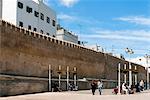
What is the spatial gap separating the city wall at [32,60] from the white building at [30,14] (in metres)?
7.74

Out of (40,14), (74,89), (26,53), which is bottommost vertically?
(74,89)

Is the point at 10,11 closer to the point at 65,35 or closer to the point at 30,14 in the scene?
the point at 30,14

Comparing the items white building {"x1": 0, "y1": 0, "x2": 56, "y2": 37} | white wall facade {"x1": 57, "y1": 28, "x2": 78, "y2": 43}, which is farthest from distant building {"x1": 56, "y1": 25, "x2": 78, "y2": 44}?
white building {"x1": 0, "y1": 0, "x2": 56, "y2": 37}

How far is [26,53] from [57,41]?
29.8 ft

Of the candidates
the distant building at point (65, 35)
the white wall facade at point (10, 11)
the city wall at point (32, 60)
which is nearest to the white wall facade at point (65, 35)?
the distant building at point (65, 35)

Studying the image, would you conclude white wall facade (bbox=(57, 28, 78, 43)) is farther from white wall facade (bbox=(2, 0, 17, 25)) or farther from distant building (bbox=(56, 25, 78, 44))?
white wall facade (bbox=(2, 0, 17, 25))

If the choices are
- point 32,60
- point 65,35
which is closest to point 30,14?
point 32,60

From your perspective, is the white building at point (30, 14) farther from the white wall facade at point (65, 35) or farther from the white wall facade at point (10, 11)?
the white wall facade at point (65, 35)

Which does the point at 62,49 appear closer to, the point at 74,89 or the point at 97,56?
the point at 74,89

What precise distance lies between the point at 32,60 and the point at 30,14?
1788cm

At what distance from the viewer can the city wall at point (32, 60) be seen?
3438cm

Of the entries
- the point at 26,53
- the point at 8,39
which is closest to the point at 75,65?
the point at 26,53

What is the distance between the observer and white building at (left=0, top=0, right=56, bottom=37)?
52.6 metres

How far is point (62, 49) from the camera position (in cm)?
4797
